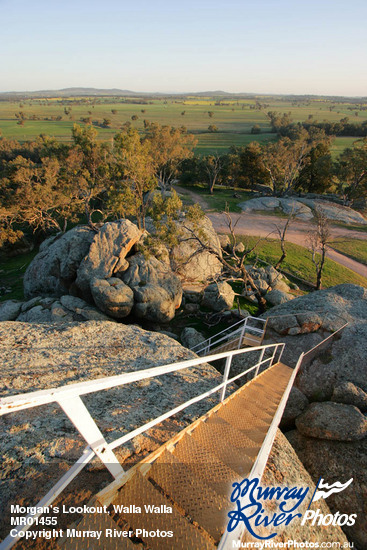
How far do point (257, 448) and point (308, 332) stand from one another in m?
8.27

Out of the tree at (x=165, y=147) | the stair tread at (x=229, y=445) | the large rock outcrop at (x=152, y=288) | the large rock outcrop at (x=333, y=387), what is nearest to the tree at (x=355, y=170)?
the tree at (x=165, y=147)

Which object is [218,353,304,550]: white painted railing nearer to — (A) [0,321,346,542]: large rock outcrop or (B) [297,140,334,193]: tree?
(A) [0,321,346,542]: large rock outcrop

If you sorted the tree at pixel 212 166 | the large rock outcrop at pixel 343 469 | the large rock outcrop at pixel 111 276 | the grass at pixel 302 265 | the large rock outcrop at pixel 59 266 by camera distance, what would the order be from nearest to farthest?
the large rock outcrop at pixel 343 469
the large rock outcrop at pixel 111 276
the large rock outcrop at pixel 59 266
the grass at pixel 302 265
the tree at pixel 212 166

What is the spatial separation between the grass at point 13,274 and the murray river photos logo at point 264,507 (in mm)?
24036

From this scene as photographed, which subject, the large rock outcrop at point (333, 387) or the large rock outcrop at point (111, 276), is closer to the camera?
the large rock outcrop at point (333, 387)

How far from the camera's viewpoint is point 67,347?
8.55 m

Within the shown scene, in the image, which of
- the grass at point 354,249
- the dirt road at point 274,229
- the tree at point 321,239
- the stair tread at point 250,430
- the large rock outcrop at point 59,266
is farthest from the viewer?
the dirt road at point 274,229

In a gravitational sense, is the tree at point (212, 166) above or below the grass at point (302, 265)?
above

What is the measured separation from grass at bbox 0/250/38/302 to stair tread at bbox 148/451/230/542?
23.5 metres

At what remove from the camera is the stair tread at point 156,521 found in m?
2.69

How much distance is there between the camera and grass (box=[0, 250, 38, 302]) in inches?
943

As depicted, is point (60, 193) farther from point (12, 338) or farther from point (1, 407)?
point (1, 407)

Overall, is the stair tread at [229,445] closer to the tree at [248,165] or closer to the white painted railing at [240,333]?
the white painted railing at [240,333]

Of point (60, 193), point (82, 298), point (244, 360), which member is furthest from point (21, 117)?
point (244, 360)
